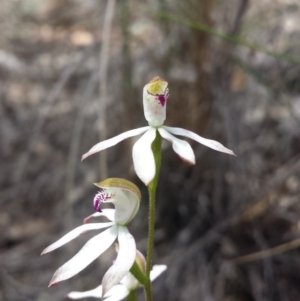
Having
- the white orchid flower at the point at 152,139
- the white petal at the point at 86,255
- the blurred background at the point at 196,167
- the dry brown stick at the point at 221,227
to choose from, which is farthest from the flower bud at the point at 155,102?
the dry brown stick at the point at 221,227

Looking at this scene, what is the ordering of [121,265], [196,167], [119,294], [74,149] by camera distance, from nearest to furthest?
[121,265] < [119,294] < [74,149] < [196,167]

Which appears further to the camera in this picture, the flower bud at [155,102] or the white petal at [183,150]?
the flower bud at [155,102]

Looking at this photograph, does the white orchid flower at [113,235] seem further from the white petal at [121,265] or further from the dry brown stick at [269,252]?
the dry brown stick at [269,252]

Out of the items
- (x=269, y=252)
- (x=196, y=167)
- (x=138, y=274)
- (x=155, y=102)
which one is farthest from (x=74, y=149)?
(x=138, y=274)

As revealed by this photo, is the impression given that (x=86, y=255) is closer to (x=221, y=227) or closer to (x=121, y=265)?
(x=121, y=265)

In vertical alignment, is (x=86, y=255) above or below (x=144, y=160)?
below

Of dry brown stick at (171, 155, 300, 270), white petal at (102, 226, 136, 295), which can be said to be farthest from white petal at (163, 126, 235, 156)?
dry brown stick at (171, 155, 300, 270)

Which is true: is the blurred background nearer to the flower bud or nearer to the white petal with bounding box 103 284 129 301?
the flower bud

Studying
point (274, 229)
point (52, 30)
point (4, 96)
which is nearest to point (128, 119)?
point (274, 229)
